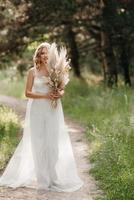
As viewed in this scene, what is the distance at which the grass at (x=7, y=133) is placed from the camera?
39.4ft

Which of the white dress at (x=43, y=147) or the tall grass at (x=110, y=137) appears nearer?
the tall grass at (x=110, y=137)

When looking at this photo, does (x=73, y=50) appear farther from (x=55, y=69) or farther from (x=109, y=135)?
(x=55, y=69)

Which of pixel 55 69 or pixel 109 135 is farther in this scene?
pixel 109 135

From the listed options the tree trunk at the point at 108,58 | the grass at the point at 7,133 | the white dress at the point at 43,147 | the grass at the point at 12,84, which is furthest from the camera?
the grass at the point at 12,84

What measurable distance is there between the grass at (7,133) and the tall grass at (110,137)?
1774 millimetres

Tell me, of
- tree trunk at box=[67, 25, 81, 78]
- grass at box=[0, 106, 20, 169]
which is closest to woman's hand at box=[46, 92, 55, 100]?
grass at box=[0, 106, 20, 169]

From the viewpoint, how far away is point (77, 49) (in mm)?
29969

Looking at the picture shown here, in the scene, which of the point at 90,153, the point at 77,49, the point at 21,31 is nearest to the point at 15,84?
the point at 77,49

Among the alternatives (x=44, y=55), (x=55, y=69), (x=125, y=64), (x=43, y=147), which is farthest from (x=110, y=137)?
(x=125, y=64)

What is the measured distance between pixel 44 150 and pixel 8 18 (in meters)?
12.4

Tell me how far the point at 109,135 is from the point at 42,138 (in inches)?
98.0

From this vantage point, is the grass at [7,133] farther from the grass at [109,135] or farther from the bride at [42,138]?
the grass at [109,135]

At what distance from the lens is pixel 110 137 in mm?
12047

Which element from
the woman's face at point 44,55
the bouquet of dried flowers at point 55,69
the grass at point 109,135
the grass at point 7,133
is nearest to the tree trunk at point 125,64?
the grass at point 109,135
